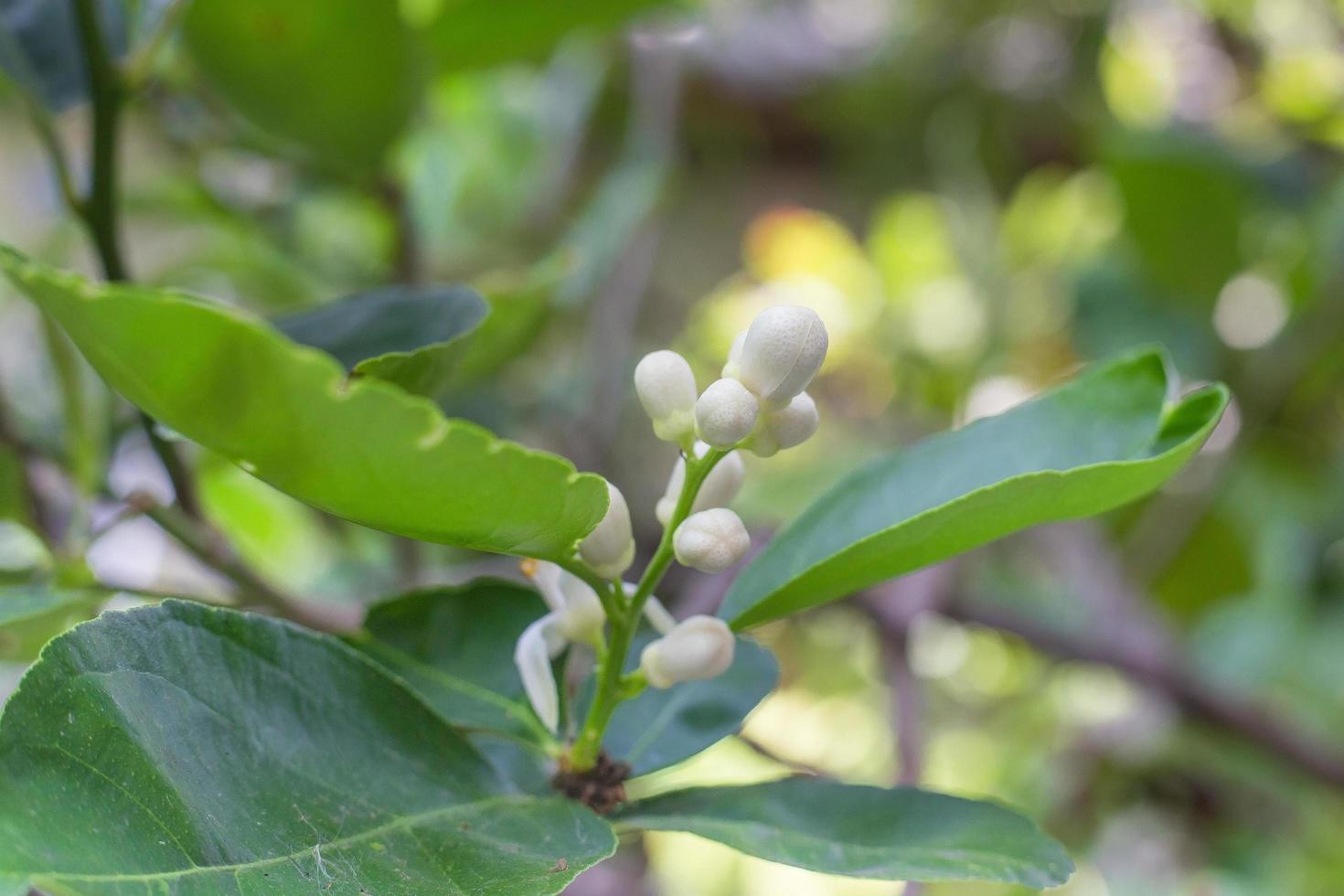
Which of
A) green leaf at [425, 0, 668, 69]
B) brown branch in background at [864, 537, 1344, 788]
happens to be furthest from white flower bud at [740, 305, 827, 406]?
brown branch in background at [864, 537, 1344, 788]

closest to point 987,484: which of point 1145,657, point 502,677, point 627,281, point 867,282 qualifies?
point 502,677

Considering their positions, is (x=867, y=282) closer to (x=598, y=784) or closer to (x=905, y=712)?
(x=905, y=712)

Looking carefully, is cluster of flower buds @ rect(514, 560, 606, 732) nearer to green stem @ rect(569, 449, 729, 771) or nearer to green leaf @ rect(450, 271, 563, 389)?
green stem @ rect(569, 449, 729, 771)


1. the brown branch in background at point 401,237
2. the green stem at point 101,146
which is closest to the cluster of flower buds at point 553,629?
the green stem at point 101,146

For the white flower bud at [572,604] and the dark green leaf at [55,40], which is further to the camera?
the dark green leaf at [55,40]

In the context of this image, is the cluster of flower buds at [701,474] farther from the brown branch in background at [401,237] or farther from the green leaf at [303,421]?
the brown branch in background at [401,237]
